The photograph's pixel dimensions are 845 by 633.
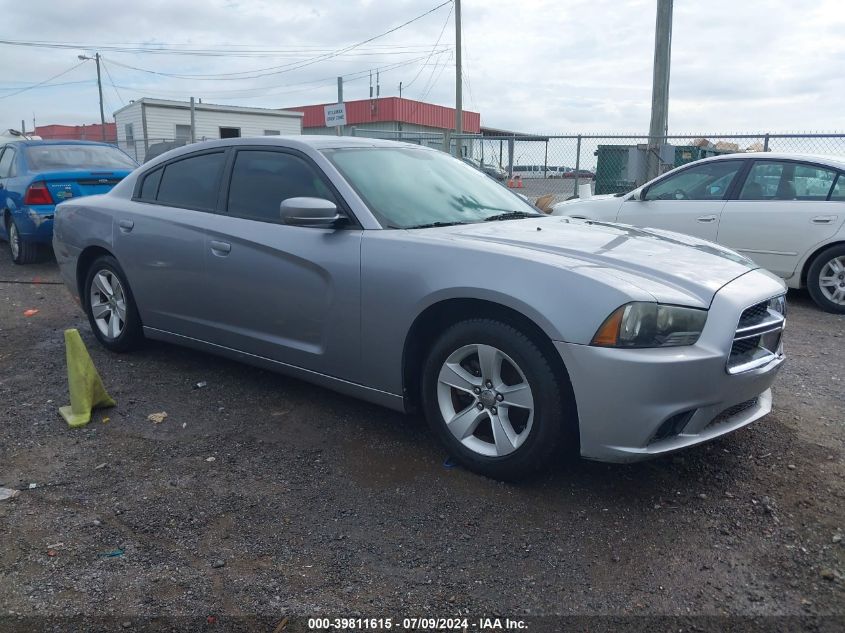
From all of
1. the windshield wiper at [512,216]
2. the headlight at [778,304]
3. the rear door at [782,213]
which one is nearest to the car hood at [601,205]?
the rear door at [782,213]

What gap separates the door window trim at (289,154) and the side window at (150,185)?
801 mm

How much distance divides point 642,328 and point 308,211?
174cm

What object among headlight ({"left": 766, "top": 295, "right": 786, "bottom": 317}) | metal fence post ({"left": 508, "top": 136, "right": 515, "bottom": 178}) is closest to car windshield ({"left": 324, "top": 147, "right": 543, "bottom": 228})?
headlight ({"left": 766, "top": 295, "right": 786, "bottom": 317})

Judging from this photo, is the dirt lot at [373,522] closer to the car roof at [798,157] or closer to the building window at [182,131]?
the car roof at [798,157]

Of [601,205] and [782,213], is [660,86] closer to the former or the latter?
[601,205]

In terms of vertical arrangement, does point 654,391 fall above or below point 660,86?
below

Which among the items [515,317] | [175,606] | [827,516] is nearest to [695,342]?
[515,317]

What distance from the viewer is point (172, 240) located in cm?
463

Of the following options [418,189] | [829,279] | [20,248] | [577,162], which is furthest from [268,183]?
[577,162]

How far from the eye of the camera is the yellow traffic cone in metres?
4.13

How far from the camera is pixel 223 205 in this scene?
14.6 feet

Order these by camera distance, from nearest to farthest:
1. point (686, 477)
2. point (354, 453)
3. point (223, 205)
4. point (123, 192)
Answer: point (686, 477) → point (354, 453) → point (223, 205) → point (123, 192)

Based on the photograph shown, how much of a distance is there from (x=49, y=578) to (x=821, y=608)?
2736 millimetres

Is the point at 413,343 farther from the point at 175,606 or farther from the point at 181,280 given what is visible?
the point at 181,280
